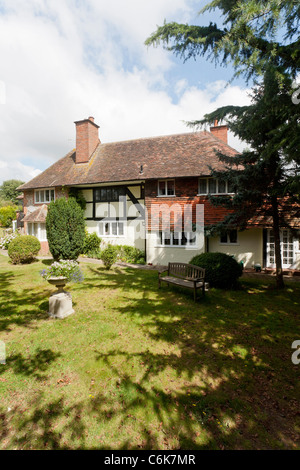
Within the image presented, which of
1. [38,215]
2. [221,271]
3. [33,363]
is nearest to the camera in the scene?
[33,363]

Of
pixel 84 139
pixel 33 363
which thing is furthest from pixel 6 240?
pixel 33 363

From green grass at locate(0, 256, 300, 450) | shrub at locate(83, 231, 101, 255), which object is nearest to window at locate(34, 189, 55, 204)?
shrub at locate(83, 231, 101, 255)

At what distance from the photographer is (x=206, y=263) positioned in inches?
411

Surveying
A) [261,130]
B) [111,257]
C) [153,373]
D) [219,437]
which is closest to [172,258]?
[111,257]

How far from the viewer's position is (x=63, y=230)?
15.6 m

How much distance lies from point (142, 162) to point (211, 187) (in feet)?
20.6

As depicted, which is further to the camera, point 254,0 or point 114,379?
point 254,0

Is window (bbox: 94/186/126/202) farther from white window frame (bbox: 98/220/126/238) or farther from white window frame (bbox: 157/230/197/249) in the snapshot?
white window frame (bbox: 157/230/197/249)

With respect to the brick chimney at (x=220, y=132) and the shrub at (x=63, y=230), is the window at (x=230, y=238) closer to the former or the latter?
the brick chimney at (x=220, y=132)

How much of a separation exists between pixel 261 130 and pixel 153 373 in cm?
923

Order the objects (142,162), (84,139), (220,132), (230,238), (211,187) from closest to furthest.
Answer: (211,187), (230,238), (142,162), (220,132), (84,139)

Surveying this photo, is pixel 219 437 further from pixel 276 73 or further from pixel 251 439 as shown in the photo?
pixel 276 73

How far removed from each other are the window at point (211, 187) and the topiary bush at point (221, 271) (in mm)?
5932

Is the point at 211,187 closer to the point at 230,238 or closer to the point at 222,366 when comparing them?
the point at 230,238
